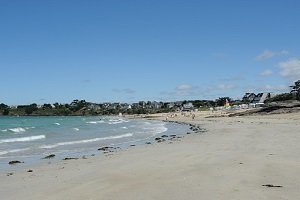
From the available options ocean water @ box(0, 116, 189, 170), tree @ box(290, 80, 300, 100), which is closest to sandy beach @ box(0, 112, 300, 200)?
ocean water @ box(0, 116, 189, 170)

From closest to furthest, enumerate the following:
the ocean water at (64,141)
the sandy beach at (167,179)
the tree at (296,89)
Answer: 1. the sandy beach at (167,179)
2. the ocean water at (64,141)
3. the tree at (296,89)

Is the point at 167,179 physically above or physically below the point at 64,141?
below

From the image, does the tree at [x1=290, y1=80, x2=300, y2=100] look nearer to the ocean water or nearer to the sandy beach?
the ocean water

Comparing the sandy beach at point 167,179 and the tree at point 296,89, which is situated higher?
the tree at point 296,89

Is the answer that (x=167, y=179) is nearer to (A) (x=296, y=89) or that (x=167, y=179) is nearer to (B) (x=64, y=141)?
(B) (x=64, y=141)

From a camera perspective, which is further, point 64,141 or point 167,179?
point 64,141

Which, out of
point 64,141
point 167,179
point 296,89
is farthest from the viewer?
point 296,89

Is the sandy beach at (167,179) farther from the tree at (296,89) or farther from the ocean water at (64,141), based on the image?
the tree at (296,89)

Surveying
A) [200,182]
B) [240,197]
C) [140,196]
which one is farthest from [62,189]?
[240,197]

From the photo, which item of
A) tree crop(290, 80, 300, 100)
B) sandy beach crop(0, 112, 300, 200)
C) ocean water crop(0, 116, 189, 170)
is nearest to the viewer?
sandy beach crop(0, 112, 300, 200)

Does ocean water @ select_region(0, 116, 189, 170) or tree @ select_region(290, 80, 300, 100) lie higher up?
tree @ select_region(290, 80, 300, 100)

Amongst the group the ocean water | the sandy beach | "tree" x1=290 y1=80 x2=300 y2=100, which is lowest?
the sandy beach

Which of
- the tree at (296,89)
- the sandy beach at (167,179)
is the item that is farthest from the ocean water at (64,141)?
the tree at (296,89)

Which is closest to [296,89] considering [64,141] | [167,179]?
[64,141]
